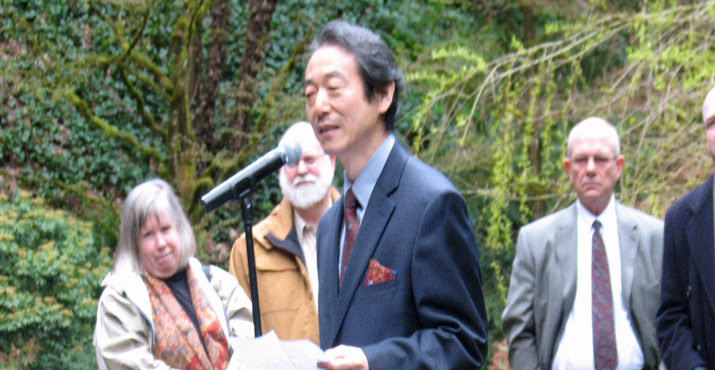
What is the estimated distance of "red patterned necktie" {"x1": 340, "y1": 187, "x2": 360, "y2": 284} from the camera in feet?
8.58

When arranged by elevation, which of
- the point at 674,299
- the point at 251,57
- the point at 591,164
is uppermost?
the point at 251,57

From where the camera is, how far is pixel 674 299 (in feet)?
11.8

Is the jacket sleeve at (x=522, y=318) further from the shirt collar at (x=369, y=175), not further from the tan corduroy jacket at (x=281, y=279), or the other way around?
the shirt collar at (x=369, y=175)

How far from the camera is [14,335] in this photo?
5.66 metres

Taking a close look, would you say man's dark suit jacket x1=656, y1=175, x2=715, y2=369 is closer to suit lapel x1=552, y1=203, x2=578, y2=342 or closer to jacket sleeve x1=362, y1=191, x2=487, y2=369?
suit lapel x1=552, y1=203, x2=578, y2=342

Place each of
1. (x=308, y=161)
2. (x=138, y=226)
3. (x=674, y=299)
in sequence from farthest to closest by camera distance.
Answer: (x=308, y=161) < (x=138, y=226) < (x=674, y=299)

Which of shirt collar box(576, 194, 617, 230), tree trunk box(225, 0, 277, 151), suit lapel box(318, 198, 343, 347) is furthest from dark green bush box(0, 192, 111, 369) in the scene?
suit lapel box(318, 198, 343, 347)

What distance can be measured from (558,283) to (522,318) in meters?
0.25

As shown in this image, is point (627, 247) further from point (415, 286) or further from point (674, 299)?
point (415, 286)

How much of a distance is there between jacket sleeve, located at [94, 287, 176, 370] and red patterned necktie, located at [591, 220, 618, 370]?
69.8 inches

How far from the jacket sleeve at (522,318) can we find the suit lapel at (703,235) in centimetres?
106

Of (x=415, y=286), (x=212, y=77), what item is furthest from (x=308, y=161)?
(x=212, y=77)

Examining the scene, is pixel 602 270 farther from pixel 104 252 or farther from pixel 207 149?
pixel 207 149

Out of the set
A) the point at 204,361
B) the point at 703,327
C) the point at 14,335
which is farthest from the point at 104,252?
the point at 703,327
